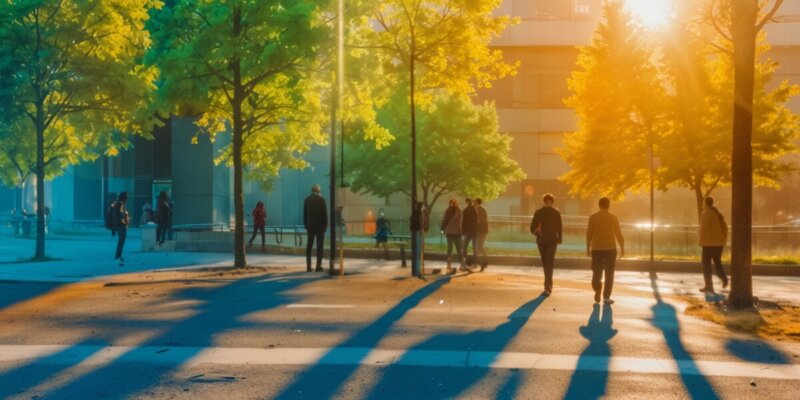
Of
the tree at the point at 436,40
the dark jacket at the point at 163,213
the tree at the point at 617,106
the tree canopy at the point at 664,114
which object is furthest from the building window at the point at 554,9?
the tree at the point at 436,40

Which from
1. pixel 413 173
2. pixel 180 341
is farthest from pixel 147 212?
pixel 180 341

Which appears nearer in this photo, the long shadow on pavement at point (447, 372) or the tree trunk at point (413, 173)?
the long shadow on pavement at point (447, 372)

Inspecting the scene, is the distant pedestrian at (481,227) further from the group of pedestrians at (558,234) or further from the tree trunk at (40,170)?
the tree trunk at (40,170)

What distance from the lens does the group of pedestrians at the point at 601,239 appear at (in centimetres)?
1579

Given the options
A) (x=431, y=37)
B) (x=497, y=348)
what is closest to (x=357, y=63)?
(x=431, y=37)

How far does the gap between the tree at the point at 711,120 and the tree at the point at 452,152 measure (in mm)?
14377

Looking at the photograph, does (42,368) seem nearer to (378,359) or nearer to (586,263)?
(378,359)

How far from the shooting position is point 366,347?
34.2 feet

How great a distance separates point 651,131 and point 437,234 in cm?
1390

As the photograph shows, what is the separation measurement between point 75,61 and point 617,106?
20730 mm

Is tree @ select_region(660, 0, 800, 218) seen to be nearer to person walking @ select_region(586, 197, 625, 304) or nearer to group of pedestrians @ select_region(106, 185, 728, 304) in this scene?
group of pedestrians @ select_region(106, 185, 728, 304)

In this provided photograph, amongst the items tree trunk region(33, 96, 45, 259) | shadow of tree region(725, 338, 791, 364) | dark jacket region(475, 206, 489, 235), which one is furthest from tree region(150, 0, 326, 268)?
shadow of tree region(725, 338, 791, 364)

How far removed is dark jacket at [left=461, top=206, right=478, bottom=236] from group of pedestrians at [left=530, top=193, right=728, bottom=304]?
6778mm

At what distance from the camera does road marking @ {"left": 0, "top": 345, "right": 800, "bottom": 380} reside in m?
9.33
